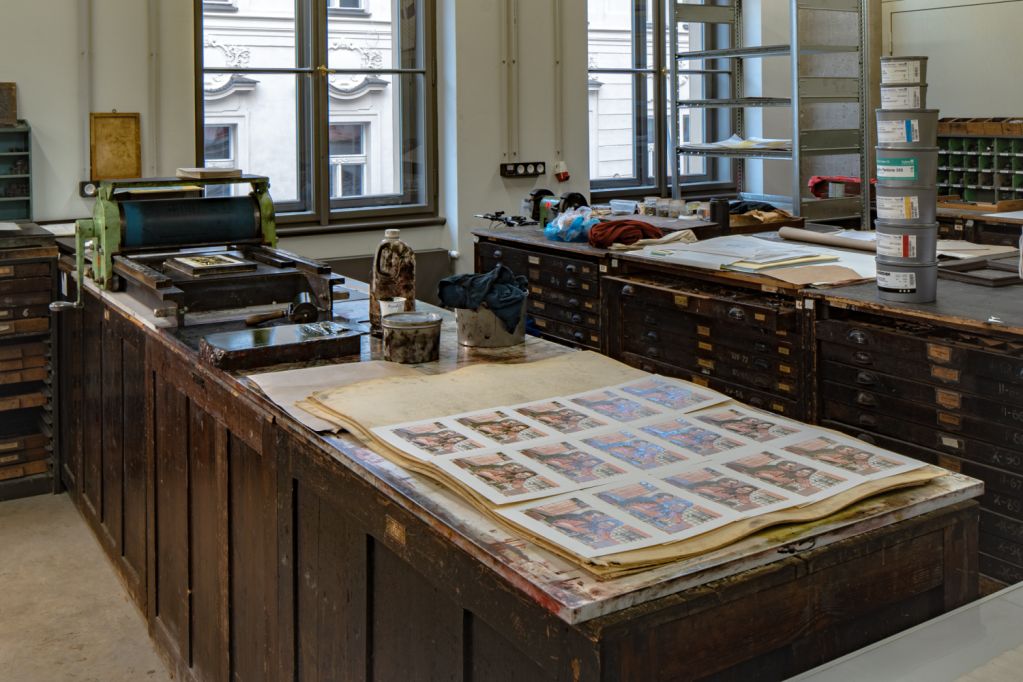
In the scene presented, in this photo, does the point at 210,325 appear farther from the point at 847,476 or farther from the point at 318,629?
the point at 847,476

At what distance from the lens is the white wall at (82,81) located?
5090mm

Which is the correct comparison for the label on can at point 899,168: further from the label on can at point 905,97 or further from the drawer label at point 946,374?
the drawer label at point 946,374

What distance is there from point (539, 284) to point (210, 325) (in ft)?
7.83

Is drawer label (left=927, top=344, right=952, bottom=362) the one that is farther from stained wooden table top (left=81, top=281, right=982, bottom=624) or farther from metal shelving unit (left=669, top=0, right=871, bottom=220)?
metal shelving unit (left=669, top=0, right=871, bottom=220)

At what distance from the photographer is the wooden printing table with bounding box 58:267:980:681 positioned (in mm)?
1344

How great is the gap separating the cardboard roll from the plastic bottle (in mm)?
897

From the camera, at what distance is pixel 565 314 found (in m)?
4.93

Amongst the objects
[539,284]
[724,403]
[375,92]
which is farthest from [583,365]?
[375,92]

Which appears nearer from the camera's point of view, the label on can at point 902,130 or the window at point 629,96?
the label on can at point 902,130

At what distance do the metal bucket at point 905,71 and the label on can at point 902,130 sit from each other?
0.39ft

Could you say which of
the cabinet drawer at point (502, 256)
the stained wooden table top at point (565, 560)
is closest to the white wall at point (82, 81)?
the cabinet drawer at point (502, 256)

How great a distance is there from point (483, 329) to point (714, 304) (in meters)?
1.59

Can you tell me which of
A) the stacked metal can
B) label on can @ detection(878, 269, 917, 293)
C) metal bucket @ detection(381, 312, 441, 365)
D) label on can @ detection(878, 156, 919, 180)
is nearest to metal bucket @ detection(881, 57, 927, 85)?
the stacked metal can

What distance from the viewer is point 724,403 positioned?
2.05m
